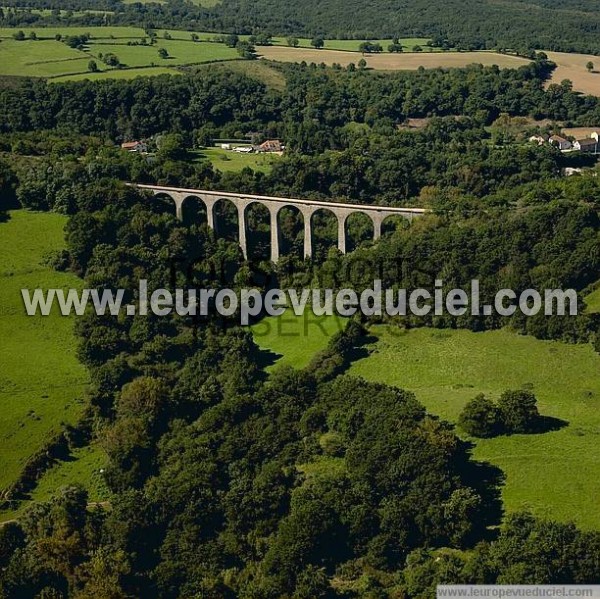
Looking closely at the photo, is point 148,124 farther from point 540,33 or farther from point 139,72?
point 540,33

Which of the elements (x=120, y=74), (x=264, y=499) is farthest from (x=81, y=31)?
(x=264, y=499)

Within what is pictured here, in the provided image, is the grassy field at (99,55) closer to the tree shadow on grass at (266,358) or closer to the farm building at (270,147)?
the farm building at (270,147)

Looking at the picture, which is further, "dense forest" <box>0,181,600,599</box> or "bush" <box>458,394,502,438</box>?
"bush" <box>458,394,502,438</box>

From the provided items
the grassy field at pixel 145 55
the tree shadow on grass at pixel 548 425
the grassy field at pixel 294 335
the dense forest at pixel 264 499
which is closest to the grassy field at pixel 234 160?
the grassy field at pixel 294 335

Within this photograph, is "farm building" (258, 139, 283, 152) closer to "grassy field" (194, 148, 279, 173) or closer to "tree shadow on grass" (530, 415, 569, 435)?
"grassy field" (194, 148, 279, 173)

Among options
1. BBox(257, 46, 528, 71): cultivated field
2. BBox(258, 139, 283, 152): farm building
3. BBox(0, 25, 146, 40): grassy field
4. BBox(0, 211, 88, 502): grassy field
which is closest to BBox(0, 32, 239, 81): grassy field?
BBox(0, 25, 146, 40): grassy field

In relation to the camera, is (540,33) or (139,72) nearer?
(139,72)

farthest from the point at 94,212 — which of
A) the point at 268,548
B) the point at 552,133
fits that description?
the point at 552,133
